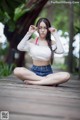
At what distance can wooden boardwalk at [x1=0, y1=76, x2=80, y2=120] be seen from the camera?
3.95 metres

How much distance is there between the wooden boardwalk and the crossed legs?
0.18 m

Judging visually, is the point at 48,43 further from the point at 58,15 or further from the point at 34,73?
the point at 58,15

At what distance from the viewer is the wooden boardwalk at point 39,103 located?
395 cm

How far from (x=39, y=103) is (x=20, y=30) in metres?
7.29

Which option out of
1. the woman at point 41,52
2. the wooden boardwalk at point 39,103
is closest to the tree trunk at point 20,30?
the woman at point 41,52

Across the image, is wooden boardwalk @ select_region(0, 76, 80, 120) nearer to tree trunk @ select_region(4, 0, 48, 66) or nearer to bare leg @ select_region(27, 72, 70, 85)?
bare leg @ select_region(27, 72, 70, 85)

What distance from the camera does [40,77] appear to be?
6320 millimetres

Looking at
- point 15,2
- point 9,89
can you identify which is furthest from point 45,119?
point 9,89

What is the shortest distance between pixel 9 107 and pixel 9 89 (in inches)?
58.8

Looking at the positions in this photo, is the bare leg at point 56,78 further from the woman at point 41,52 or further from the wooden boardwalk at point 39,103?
the wooden boardwalk at point 39,103

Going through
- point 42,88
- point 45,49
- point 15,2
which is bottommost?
point 42,88

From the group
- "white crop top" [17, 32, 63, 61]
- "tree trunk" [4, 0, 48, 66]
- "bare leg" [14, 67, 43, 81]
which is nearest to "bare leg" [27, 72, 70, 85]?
"bare leg" [14, 67, 43, 81]

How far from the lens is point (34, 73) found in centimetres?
634

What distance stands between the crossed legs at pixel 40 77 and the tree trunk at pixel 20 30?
14.5 ft
